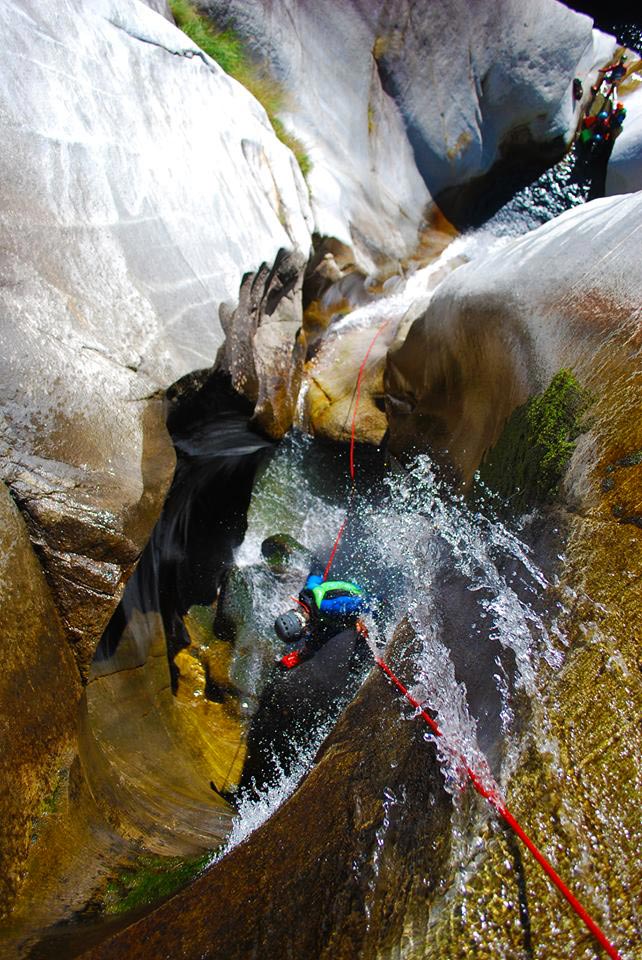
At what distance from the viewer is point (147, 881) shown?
7.33 ft

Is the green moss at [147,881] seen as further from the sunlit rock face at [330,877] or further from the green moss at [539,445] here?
the green moss at [539,445]

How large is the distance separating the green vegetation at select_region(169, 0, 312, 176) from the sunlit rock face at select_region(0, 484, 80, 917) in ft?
14.9

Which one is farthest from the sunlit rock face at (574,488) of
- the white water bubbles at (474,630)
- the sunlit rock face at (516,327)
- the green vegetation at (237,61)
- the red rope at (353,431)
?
the green vegetation at (237,61)

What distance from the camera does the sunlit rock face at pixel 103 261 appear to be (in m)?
2.22

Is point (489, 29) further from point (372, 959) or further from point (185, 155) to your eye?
point (372, 959)

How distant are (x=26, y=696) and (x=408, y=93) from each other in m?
6.82

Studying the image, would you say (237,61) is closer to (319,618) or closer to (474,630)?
(319,618)

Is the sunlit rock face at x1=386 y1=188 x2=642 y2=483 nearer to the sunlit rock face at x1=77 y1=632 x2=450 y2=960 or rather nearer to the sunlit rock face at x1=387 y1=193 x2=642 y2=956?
the sunlit rock face at x1=387 y1=193 x2=642 y2=956

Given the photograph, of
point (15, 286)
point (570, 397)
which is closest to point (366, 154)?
point (570, 397)

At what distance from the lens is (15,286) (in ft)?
7.90

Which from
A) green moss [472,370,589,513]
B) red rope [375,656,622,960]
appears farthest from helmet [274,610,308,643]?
red rope [375,656,622,960]

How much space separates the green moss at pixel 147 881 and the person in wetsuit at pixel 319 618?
1.69m

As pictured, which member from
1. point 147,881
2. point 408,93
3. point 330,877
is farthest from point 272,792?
point 408,93

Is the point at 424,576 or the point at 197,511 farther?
the point at 197,511
